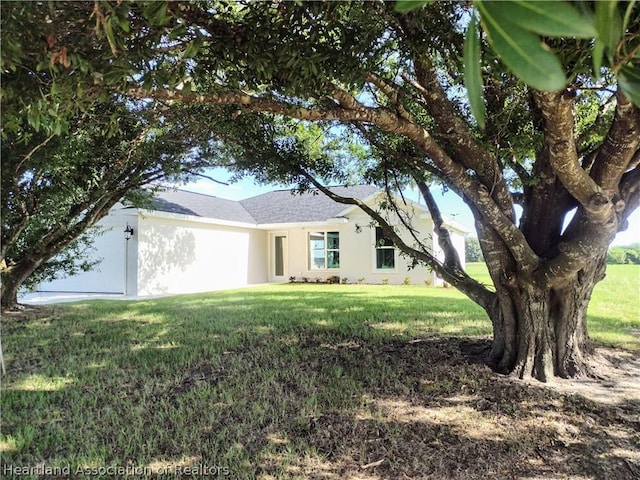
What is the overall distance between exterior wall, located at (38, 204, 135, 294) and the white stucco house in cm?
4

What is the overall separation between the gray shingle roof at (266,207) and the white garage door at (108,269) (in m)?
2.22

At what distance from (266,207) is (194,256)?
5.96 metres

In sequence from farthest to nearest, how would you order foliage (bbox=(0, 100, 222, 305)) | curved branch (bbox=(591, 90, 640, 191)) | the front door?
the front door, foliage (bbox=(0, 100, 222, 305)), curved branch (bbox=(591, 90, 640, 191))

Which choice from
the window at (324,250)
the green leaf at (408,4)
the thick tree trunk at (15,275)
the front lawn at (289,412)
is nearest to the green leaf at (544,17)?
the green leaf at (408,4)

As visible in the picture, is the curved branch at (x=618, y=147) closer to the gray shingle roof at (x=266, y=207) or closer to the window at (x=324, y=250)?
the gray shingle roof at (x=266, y=207)

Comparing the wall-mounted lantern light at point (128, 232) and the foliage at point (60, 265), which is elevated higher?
the wall-mounted lantern light at point (128, 232)

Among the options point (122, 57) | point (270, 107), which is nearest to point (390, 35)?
point (270, 107)

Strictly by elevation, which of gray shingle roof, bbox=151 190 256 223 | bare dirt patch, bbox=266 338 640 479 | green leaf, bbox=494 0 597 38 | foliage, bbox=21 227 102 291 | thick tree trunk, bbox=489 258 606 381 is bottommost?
bare dirt patch, bbox=266 338 640 479

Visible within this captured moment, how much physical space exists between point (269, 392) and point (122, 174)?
6.31m

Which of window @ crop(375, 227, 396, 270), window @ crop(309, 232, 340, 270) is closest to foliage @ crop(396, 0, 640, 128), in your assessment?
window @ crop(375, 227, 396, 270)

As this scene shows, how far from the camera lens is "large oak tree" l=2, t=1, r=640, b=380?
1.90 m

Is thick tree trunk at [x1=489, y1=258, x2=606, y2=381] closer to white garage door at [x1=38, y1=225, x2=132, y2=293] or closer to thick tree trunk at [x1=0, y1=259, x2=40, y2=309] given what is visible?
thick tree trunk at [x1=0, y1=259, x2=40, y2=309]

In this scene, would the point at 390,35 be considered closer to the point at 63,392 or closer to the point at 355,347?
the point at 355,347

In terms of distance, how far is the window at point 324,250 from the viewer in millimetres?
18766
